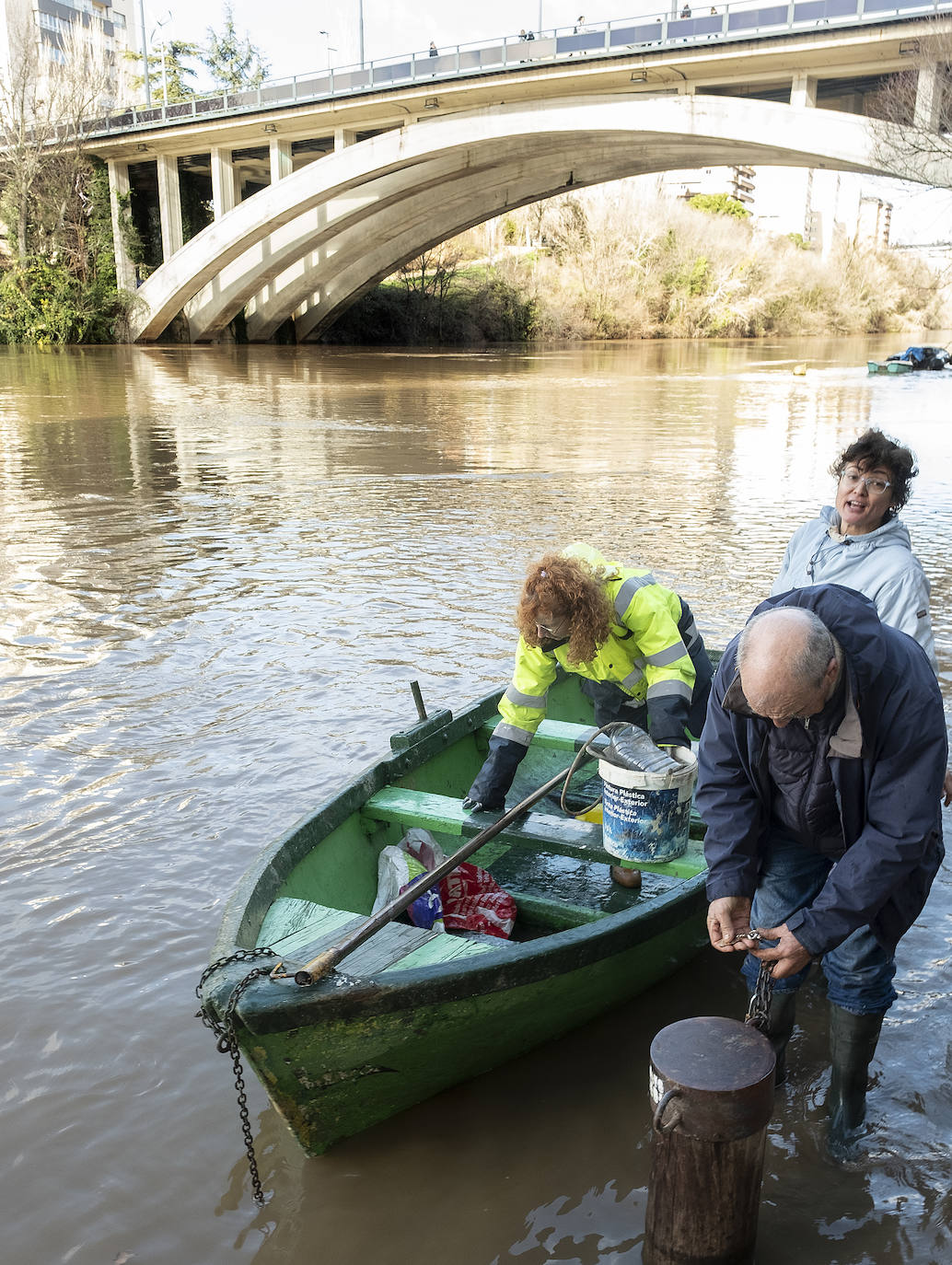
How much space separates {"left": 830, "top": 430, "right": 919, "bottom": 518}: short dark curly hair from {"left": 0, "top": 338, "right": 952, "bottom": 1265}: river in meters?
1.67

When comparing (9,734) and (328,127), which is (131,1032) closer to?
(9,734)

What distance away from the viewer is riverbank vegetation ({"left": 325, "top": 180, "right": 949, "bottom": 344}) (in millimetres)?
46219

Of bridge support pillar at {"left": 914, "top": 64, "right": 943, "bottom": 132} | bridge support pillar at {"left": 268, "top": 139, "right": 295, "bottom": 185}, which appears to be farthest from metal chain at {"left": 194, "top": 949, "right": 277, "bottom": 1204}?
bridge support pillar at {"left": 268, "top": 139, "right": 295, "bottom": 185}

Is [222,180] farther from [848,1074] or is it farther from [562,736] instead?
[848,1074]

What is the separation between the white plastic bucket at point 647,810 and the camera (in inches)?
139

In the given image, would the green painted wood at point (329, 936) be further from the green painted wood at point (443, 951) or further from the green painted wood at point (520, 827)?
the green painted wood at point (520, 827)

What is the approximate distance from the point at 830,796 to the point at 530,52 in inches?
1130

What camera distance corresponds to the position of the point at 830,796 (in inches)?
97.9

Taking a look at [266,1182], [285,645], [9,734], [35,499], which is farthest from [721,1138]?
[35,499]

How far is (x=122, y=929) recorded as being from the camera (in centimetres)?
399

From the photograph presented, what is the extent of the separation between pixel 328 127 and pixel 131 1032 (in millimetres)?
33732

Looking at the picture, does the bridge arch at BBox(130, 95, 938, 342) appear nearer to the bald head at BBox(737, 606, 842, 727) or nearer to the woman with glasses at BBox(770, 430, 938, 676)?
→ the woman with glasses at BBox(770, 430, 938, 676)

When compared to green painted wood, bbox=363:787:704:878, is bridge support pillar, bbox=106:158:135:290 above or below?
above

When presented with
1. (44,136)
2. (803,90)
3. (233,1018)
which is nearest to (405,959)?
(233,1018)
